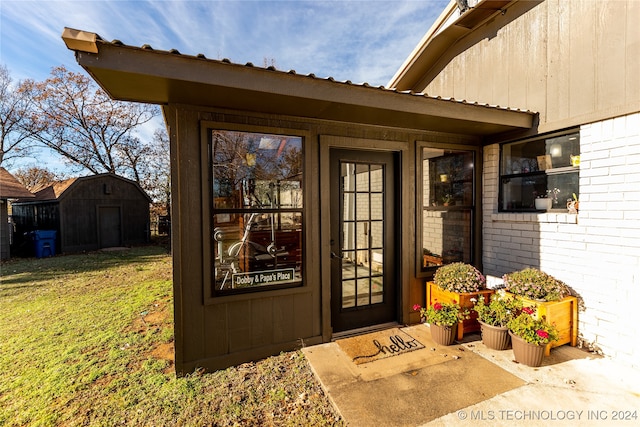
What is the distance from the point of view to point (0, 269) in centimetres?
769

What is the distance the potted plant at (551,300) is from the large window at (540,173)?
37.1 inches

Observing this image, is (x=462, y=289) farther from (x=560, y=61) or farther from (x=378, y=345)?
(x=560, y=61)

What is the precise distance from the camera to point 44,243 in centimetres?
966

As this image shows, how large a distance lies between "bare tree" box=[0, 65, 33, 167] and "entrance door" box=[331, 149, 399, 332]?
20104 millimetres

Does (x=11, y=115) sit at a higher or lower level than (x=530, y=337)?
higher

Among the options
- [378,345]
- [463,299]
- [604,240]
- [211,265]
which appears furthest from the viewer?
[463,299]

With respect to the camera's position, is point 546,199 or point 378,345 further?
point 546,199

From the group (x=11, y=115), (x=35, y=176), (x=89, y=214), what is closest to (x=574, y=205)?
(x=89, y=214)

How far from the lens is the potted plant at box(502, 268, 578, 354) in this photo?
296 centimetres

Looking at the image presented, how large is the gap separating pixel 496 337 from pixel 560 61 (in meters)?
3.22

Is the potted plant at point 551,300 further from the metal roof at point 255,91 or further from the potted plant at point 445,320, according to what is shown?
the metal roof at point 255,91

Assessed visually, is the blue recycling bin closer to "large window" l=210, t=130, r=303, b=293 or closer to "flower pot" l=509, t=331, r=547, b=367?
"large window" l=210, t=130, r=303, b=293

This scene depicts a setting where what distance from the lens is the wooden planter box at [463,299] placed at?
328 centimetres

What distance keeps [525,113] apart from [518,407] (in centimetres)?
316
